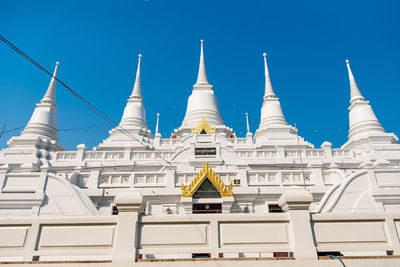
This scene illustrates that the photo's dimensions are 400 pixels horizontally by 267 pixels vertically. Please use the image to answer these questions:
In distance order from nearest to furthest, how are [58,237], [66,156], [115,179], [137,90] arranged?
[58,237]
[115,179]
[66,156]
[137,90]

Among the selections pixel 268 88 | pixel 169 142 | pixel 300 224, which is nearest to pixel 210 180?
pixel 300 224

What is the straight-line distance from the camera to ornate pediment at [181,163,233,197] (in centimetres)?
1384

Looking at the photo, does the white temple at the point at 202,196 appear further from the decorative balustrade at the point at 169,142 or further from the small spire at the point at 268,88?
the small spire at the point at 268,88

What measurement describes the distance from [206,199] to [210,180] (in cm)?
100

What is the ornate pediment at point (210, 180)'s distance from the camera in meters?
13.8

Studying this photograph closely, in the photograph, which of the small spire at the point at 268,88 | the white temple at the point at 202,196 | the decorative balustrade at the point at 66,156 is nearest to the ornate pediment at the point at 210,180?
the white temple at the point at 202,196

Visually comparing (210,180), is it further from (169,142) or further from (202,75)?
(202,75)

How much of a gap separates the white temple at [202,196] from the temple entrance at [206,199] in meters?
0.05

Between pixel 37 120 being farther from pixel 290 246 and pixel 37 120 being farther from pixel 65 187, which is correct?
pixel 290 246

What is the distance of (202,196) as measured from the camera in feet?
→ 46.2

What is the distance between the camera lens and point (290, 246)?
6.12 meters

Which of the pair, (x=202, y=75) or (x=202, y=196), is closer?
(x=202, y=196)

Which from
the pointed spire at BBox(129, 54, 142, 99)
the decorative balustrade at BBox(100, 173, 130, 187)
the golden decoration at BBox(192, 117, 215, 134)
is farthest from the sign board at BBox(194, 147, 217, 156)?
the pointed spire at BBox(129, 54, 142, 99)

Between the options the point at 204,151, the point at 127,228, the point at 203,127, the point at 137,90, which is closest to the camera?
the point at 127,228
